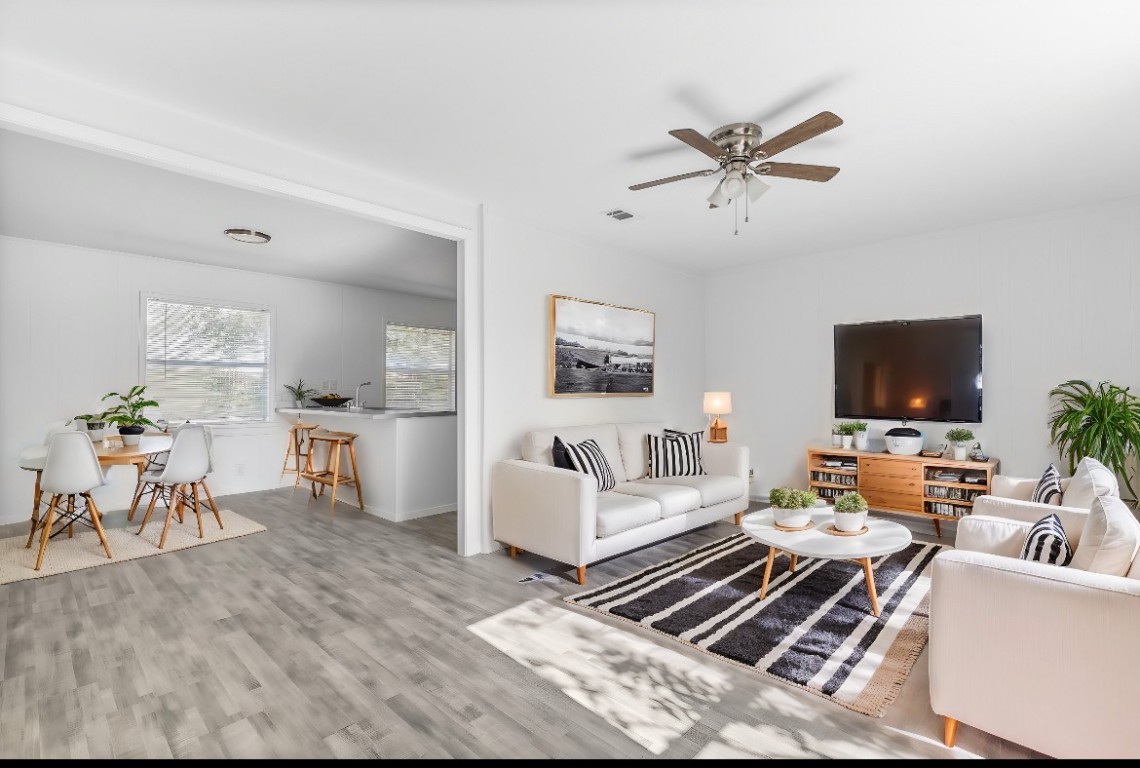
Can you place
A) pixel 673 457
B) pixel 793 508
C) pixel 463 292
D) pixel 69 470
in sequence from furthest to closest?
pixel 673 457 → pixel 463 292 → pixel 69 470 → pixel 793 508

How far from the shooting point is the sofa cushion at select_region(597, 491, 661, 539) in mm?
3619

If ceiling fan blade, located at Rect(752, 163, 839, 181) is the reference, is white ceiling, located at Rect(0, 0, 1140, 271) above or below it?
above

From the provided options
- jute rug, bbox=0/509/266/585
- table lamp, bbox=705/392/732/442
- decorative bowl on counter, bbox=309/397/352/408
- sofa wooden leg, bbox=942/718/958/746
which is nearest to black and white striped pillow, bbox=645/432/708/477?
table lamp, bbox=705/392/732/442

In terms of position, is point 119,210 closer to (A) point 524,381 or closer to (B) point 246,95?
(B) point 246,95

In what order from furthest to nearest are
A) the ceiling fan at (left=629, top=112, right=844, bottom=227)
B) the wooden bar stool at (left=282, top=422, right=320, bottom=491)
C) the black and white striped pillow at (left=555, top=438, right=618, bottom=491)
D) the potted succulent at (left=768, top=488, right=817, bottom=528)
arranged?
the wooden bar stool at (left=282, top=422, right=320, bottom=491) < the black and white striped pillow at (left=555, top=438, right=618, bottom=491) < the potted succulent at (left=768, top=488, right=817, bottom=528) < the ceiling fan at (left=629, top=112, right=844, bottom=227)

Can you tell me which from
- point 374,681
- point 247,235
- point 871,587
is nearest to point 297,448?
point 247,235

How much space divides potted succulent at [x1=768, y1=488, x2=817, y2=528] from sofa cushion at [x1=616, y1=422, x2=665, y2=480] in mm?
1653

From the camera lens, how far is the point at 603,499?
12.9 ft

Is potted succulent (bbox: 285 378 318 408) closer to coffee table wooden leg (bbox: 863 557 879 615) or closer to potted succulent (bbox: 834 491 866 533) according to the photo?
potted succulent (bbox: 834 491 866 533)

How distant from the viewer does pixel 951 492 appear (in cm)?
441

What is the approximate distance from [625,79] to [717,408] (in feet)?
12.7

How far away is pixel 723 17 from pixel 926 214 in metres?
3.18

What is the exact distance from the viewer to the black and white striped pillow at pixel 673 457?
188 inches

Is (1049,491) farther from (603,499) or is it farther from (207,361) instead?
(207,361)
